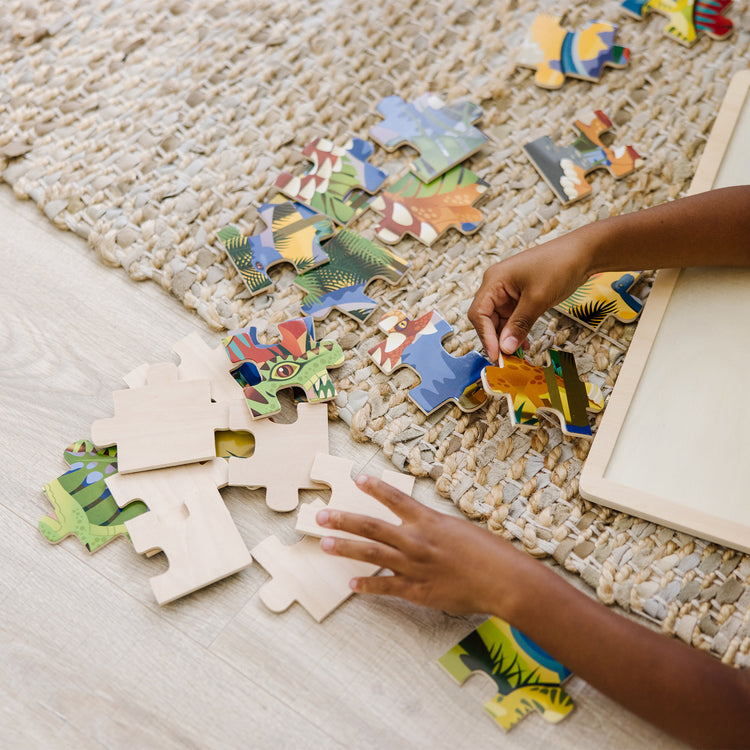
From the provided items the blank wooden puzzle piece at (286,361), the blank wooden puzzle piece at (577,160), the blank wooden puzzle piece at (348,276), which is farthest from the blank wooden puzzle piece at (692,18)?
the blank wooden puzzle piece at (286,361)

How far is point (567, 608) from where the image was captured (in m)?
0.77

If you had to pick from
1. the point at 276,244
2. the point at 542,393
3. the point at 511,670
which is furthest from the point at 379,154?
the point at 511,670

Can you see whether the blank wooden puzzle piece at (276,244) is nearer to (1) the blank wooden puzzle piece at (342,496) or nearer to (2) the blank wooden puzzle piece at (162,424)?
(2) the blank wooden puzzle piece at (162,424)

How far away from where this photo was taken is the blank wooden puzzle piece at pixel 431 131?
1.14 meters

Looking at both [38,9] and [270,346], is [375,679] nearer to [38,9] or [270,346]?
[270,346]

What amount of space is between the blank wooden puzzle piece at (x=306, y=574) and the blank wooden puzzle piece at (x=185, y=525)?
0.11 ft

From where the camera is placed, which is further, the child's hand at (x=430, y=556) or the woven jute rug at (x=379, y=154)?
the woven jute rug at (x=379, y=154)

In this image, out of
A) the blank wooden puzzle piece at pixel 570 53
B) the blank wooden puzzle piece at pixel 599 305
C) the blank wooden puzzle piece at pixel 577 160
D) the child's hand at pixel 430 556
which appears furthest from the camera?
the blank wooden puzzle piece at pixel 570 53

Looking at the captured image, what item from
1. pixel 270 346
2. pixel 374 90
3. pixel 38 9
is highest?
pixel 38 9

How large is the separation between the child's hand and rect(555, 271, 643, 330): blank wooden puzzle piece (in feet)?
1.20

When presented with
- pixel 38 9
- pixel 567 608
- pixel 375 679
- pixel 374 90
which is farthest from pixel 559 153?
pixel 38 9

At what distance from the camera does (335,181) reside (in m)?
1.12

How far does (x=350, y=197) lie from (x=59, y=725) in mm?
810

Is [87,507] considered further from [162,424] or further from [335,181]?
[335,181]
